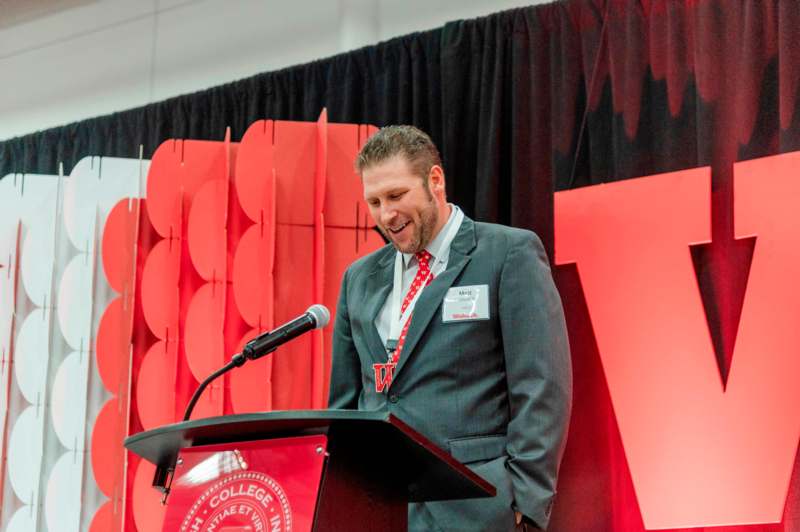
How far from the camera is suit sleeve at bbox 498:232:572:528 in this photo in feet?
7.07

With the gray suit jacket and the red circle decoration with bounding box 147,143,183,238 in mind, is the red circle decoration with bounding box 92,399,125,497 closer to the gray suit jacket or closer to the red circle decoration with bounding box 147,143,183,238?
the red circle decoration with bounding box 147,143,183,238

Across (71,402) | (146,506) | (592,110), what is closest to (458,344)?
(592,110)

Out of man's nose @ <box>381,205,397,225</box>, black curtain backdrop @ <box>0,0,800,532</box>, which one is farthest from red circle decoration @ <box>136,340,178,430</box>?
man's nose @ <box>381,205,397,225</box>

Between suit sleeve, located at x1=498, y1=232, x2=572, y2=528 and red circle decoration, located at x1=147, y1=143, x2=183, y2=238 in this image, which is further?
red circle decoration, located at x1=147, y1=143, x2=183, y2=238

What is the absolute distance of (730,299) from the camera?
3344 mm

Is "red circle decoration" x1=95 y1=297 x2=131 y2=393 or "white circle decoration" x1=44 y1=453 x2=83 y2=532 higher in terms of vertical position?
"red circle decoration" x1=95 y1=297 x2=131 y2=393

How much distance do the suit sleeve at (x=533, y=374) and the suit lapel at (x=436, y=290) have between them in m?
0.10

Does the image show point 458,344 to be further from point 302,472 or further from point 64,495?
point 64,495

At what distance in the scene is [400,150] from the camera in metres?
2.41

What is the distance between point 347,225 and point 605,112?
1.00 m

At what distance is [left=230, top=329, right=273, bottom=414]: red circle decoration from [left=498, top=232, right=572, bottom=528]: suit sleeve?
63.3 inches

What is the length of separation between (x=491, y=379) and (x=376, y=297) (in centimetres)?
34

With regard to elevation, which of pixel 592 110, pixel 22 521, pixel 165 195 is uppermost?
pixel 592 110

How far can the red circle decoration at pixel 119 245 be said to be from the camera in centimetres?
417
